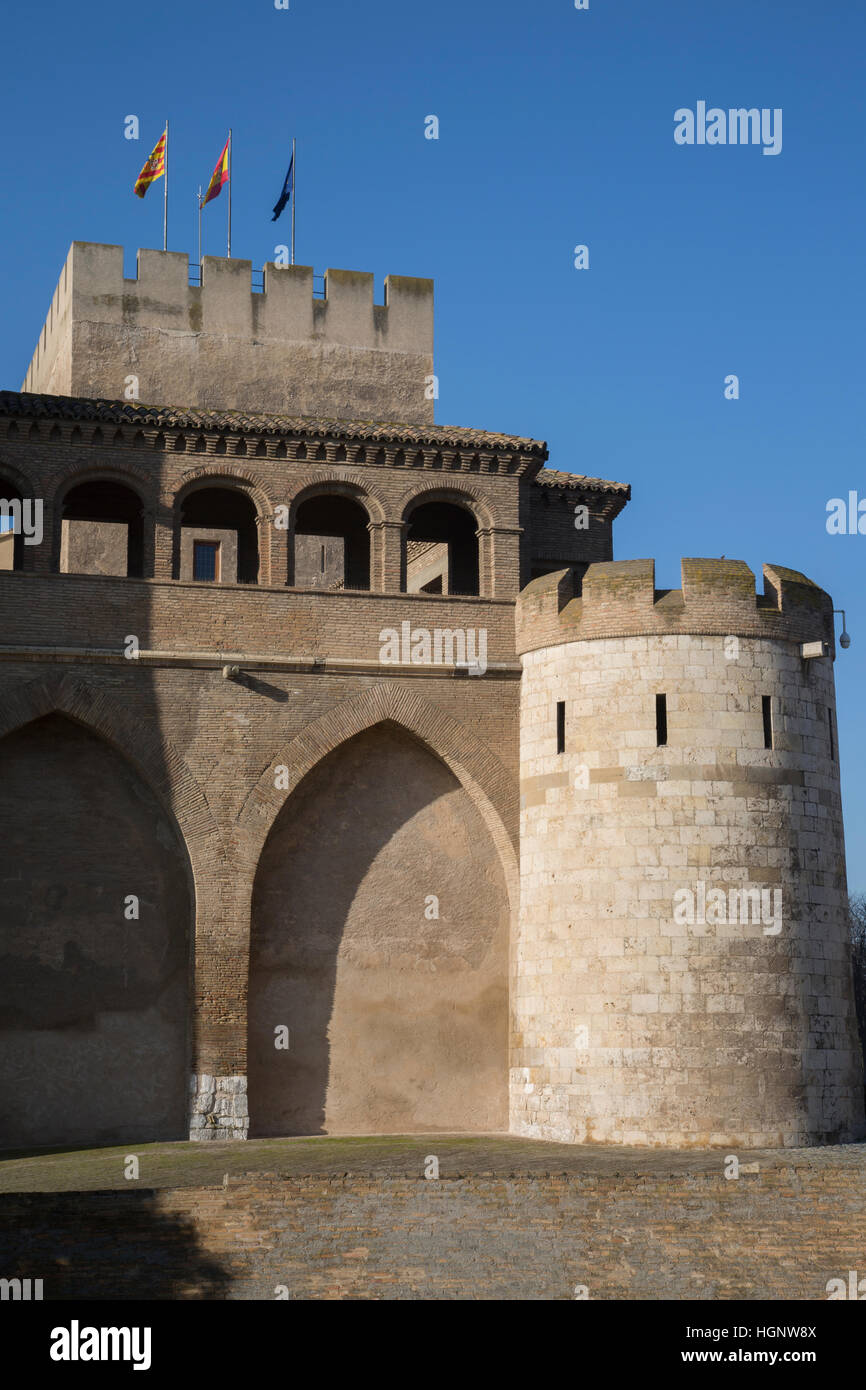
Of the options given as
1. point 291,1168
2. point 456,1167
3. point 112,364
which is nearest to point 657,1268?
point 456,1167

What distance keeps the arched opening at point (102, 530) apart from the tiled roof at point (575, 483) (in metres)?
6.11

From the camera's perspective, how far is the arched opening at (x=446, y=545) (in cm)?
2684

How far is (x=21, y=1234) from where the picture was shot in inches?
667

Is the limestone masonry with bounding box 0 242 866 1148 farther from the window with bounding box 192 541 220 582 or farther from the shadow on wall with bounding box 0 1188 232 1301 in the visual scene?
the window with bounding box 192 541 220 582

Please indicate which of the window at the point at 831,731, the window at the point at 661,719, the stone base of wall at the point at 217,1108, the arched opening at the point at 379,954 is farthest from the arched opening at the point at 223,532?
the window at the point at 831,731

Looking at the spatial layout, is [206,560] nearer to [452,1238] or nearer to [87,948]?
[87,948]

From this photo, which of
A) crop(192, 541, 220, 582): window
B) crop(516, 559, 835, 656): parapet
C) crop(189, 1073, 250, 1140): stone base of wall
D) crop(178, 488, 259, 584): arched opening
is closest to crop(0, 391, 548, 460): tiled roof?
crop(178, 488, 259, 584): arched opening

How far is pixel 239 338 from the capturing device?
26922 mm

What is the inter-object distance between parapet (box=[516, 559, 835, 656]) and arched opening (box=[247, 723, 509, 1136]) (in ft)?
9.62

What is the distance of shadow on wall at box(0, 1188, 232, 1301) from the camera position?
16625 millimetres

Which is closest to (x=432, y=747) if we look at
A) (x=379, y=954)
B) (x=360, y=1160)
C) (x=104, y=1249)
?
(x=379, y=954)
